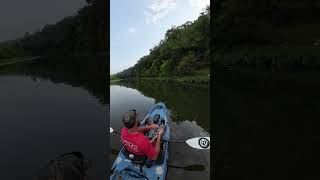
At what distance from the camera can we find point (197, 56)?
1058 cm

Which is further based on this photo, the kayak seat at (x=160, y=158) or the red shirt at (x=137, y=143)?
the kayak seat at (x=160, y=158)

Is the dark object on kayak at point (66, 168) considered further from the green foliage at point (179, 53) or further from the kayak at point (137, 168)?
the green foliage at point (179, 53)

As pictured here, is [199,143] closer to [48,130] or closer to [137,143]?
[137,143]

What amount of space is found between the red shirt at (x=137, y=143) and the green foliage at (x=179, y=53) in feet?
10.1

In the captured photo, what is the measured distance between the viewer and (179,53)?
10375 mm

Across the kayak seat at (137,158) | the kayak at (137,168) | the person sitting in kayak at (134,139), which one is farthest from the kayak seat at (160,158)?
the kayak seat at (137,158)

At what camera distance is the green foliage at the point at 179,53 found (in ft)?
28.9

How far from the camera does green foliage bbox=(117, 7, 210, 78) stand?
880cm
